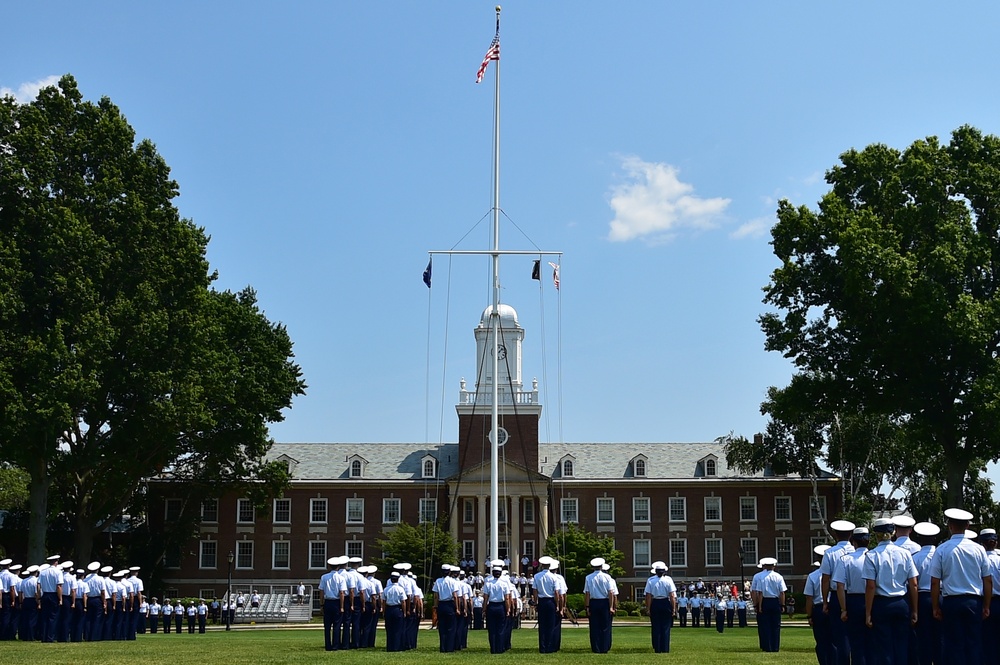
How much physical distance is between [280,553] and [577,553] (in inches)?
749

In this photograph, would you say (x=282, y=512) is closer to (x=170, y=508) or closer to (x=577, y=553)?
(x=170, y=508)

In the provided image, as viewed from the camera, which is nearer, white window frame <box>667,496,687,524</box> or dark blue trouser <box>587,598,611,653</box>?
dark blue trouser <box>587,598,611,653</box>

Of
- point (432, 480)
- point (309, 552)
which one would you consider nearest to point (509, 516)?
point (432, 480)

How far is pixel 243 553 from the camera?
69.1 m

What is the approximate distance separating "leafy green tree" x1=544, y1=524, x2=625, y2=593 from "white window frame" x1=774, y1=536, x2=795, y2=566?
10.5m

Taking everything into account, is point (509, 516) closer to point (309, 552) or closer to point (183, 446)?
point (309, 552)

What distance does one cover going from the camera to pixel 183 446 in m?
50.2

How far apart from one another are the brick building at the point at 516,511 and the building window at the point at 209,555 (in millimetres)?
60

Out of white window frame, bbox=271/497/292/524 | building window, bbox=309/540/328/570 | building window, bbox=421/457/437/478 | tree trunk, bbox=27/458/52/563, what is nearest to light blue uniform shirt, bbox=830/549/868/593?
tree trunk, bbox=27/458/52/563

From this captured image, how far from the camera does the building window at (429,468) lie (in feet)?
230

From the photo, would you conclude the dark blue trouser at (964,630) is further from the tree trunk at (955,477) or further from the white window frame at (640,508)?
the white window frame at (640,508)

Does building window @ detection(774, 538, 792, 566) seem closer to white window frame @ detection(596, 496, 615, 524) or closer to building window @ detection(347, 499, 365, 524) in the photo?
white window frame @ detection(596, 496, 615, 524)

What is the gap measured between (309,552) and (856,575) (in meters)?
58.3

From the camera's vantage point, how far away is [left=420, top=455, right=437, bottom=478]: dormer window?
7006cm
